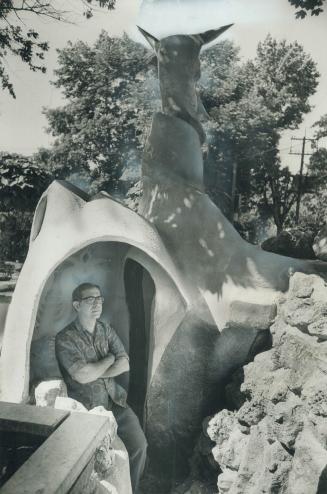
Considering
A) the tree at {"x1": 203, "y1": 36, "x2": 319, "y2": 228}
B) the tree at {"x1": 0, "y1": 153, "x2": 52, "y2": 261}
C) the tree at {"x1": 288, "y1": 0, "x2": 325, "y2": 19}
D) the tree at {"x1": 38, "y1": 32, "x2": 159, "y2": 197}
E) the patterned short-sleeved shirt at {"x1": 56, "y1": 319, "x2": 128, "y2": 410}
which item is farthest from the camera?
the tree at {"x1": 38, "y1": 32, "x2": 159, "y2": 197}

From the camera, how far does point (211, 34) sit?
6.25m

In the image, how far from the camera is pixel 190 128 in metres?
6.12

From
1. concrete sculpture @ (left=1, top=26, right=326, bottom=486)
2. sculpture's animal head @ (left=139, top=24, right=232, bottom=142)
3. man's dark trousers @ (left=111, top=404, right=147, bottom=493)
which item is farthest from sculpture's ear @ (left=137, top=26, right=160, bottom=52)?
man's dark trousers @ (left=111, top=404, right=147, bottom=493)

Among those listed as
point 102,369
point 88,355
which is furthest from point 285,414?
point 88,355

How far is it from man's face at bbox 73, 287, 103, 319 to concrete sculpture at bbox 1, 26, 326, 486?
17.6 inches

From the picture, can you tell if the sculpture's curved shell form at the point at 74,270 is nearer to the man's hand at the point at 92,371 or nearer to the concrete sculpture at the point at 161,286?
the concrete sculpture at the point at 161,286

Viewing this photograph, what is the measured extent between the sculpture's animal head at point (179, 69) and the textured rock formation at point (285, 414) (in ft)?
8.10

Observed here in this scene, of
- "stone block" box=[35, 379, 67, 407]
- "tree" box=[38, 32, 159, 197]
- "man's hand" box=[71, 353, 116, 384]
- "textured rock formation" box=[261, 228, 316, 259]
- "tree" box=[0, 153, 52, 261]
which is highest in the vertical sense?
"tree" box=[38, 32, 159, 197]

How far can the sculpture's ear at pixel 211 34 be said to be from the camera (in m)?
6.20

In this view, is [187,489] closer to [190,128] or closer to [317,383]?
[317,383]

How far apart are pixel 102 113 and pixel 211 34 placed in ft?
40.9

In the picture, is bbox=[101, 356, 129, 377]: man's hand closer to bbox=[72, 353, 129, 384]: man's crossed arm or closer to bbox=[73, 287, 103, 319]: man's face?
bbox=[72, 353, 129, 384]: man's crossed arm

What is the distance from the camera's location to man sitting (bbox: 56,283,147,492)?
4.56m

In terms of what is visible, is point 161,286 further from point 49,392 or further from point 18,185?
point 18,185
